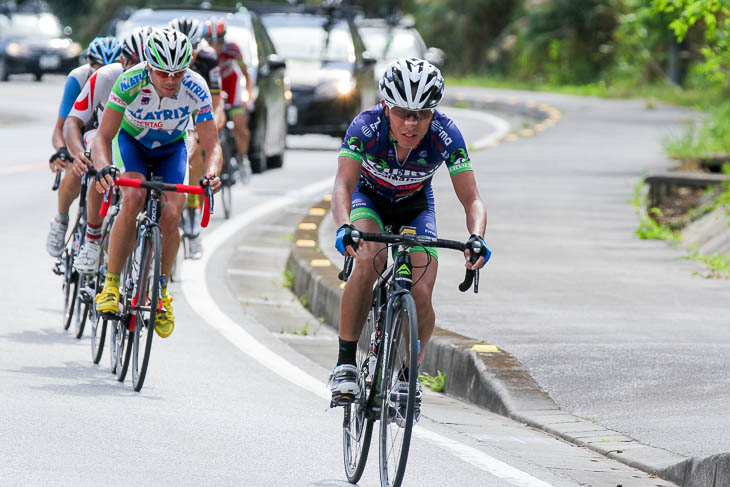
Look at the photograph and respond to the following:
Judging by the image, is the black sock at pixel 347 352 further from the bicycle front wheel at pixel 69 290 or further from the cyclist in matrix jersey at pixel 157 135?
the bicycle front wheel at pixel 69 290

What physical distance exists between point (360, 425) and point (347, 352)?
0.34 meters

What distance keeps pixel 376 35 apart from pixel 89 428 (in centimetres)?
2430

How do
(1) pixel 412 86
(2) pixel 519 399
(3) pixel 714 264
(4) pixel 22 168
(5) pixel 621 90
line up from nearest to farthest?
(1) pixel 412 86, (2) pixel 519 399, (3) pixel 714 264, (4) pixel 22 168, (5) pixel 621 90

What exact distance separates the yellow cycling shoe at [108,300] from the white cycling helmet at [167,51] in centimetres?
131

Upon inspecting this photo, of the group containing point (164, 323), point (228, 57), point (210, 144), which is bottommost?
point (164, 323)

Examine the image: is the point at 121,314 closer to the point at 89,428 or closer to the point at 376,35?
the point at 89,428

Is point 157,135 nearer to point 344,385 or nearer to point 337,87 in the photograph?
point 344,385

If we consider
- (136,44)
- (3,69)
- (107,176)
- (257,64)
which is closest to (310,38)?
(257,64)

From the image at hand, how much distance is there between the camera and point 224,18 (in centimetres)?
1880

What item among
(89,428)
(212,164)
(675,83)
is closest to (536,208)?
(212,164)

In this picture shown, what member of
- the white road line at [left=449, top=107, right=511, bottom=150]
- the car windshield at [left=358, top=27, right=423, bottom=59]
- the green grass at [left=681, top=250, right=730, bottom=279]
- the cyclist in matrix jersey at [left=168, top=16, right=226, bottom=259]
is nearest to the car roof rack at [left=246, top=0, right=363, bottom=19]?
the white road line at [left=449, top=107, right=511, bottom=150]

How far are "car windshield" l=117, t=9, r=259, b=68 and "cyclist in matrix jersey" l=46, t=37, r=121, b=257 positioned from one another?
7354 millimetres

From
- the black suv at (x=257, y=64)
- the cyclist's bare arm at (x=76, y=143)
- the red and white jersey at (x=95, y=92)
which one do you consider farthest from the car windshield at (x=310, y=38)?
the cyclist's bare arm at (x=76, y=143)

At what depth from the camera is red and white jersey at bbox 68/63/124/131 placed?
934 centimetres
